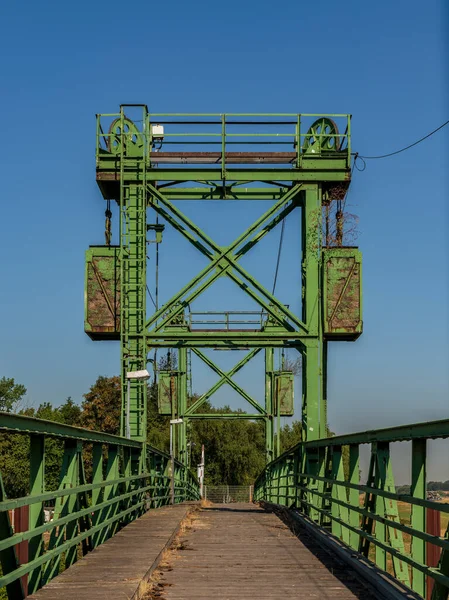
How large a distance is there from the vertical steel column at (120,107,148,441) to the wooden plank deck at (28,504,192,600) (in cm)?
598

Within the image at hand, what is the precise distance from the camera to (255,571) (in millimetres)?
8578

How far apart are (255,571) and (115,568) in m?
1.43

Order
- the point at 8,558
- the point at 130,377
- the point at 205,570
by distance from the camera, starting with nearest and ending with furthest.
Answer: the point at 8,558 → the point at 205,570 → the point at 130,377

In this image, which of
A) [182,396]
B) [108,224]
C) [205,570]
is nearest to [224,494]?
[182,396]

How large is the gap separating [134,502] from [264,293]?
5.58m

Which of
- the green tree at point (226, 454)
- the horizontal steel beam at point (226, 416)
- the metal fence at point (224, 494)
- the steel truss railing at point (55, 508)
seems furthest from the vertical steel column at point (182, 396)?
the green tree at point (226, 454)

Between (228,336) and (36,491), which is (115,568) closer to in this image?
(36,491)

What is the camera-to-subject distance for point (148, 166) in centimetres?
1823

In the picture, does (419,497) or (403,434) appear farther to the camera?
(403,434)

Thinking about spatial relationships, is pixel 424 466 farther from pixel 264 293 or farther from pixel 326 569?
pixel 264 293

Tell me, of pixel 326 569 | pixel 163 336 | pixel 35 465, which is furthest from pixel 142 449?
pixel 35 465

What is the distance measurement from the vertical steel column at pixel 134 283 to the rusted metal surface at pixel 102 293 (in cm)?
24

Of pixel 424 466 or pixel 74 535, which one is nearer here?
pixel 424 466

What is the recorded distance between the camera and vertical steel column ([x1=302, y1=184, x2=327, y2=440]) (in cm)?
1784
